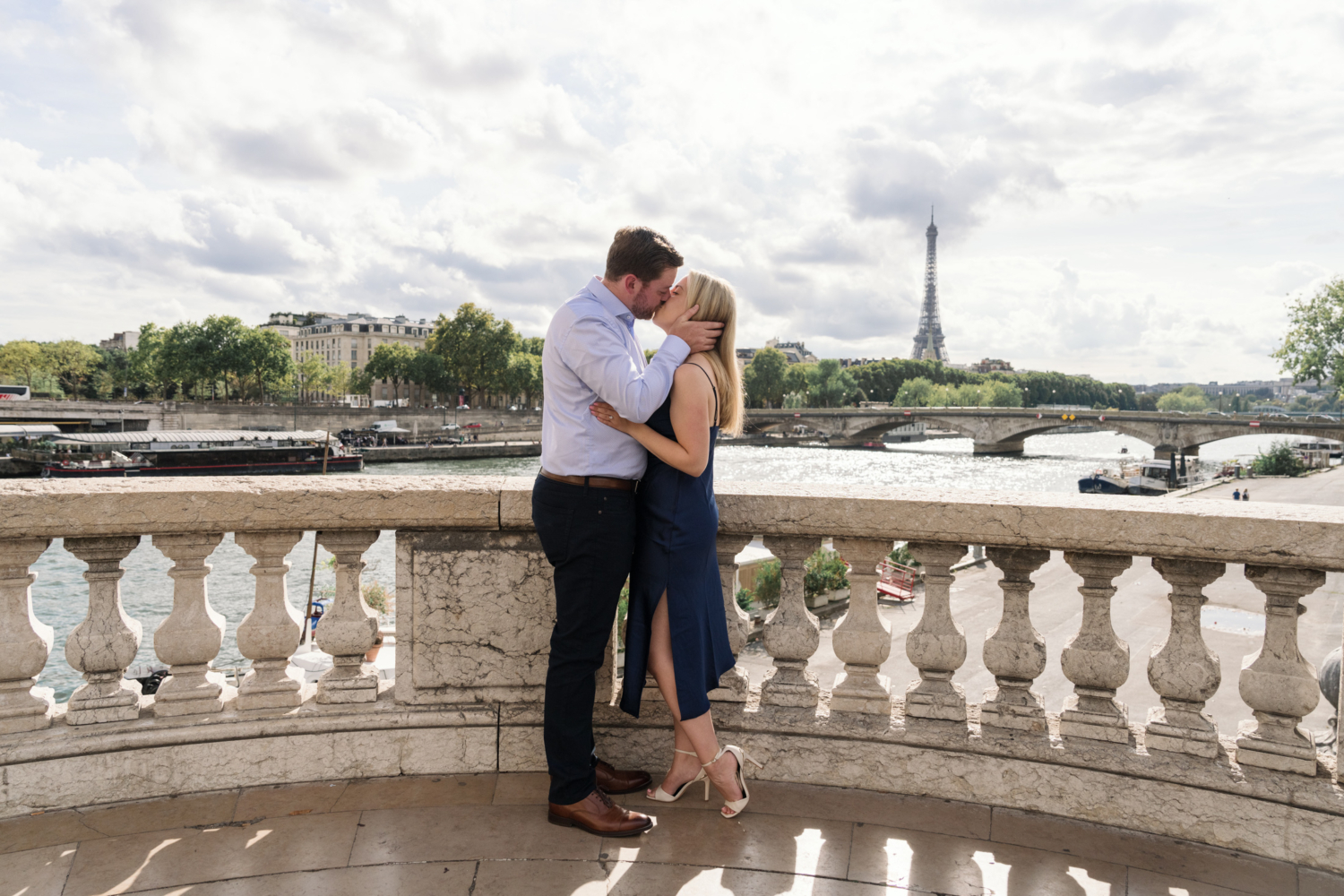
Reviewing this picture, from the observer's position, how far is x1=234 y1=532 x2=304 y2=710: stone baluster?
256 cm

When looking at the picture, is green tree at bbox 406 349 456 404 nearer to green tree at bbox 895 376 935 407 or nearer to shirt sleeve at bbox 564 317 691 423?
green tree at bbox 895 376 935 407

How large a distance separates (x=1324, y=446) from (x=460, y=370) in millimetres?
67608

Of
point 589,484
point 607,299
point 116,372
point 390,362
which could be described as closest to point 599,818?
point 589,484

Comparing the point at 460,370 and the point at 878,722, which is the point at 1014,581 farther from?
the point at 460,370

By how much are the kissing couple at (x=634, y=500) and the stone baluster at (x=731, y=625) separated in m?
0.19

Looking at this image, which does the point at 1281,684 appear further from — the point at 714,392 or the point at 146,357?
the point at 146,357

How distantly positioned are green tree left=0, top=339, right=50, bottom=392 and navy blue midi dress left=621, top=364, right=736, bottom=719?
3550 inches

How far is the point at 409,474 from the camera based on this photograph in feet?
117

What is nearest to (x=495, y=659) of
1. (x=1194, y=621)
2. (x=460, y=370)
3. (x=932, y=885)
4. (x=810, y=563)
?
(x=932, y=885)

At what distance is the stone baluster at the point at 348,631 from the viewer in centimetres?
261

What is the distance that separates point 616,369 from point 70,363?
96543mm

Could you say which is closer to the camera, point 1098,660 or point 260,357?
point 1098,660

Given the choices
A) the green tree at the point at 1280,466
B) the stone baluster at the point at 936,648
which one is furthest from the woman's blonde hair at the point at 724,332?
the green tree at the point at 1280,466

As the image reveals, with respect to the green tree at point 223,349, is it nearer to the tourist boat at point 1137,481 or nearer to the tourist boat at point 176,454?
the tourist boat at point 176,454
